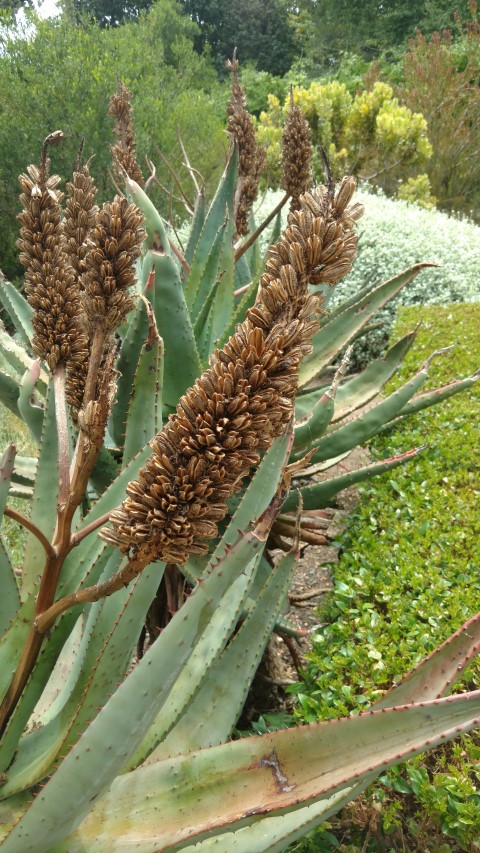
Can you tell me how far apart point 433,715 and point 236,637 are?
0.54m

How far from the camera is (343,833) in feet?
6.15

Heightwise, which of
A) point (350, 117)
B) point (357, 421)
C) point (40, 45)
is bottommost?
point (357, 421)

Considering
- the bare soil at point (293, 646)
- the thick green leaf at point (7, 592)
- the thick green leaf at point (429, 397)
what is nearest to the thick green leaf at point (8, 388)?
the thick green leaf at point (7, 592)

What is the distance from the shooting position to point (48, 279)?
104cm

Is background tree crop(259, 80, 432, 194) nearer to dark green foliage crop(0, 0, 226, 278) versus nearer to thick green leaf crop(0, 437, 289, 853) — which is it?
dark green foliage crop(0, 0, 226, 278)

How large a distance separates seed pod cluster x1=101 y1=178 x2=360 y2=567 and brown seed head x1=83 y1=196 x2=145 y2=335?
264 millimetres

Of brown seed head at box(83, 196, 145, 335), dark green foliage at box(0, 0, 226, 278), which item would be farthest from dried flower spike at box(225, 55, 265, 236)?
dark green foliage at box(0, 0, 226, 278)

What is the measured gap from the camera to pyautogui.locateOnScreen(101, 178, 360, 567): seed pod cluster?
0.72 metres

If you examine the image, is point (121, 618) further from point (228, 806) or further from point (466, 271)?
point (466, 271)

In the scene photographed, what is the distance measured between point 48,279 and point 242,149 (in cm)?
167

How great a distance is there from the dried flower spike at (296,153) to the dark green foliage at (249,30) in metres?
36.7

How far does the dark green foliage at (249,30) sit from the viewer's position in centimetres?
3528

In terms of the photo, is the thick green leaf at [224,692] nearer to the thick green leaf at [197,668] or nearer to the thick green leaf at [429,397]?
the thick green leaf at [197,668]

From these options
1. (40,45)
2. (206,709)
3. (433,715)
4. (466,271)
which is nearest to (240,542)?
(433,715)
